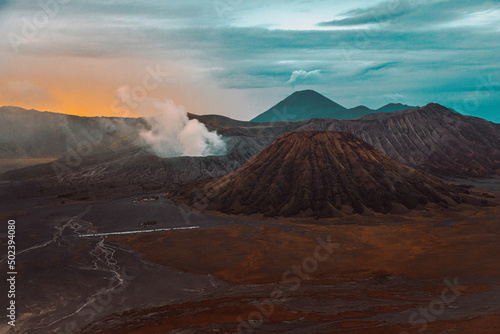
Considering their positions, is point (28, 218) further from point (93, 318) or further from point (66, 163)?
point (66, 163)

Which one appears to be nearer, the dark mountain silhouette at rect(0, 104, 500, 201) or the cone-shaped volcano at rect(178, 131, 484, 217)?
the cone-shaped volcano at rect(178, 131, 484, 217)

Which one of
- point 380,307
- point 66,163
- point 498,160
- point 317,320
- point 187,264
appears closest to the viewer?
point 317,320

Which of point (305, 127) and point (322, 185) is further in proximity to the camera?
point (305, 127)

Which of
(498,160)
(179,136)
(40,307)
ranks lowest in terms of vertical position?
(40,307)

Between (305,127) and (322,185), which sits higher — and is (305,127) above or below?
above

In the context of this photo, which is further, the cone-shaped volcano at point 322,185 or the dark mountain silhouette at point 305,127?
the dark mountain silhouette at point 305,127

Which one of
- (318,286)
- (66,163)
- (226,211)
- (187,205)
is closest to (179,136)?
(66,163)

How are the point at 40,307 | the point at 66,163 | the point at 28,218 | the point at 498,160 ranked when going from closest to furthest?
1. the point at 40,307
2. the point at 28,218
3. the point at 498,160
4. the point at 66,163

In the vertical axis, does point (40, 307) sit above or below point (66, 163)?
below
